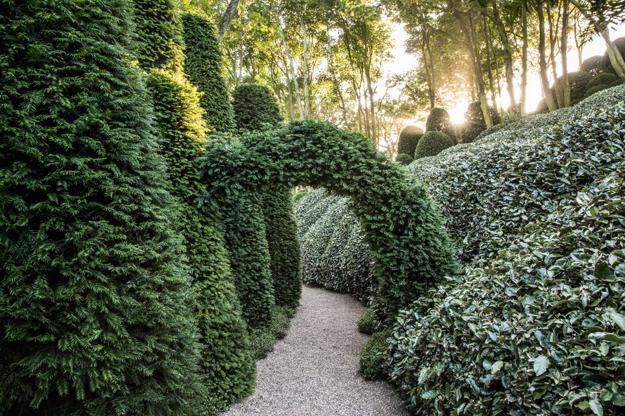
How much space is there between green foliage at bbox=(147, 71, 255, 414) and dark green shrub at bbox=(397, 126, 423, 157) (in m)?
16.0

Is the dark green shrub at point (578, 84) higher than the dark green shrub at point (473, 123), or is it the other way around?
the dark green shrub at point (578, 84)

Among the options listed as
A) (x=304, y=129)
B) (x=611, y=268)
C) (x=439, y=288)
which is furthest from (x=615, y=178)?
(x=304, y=129)

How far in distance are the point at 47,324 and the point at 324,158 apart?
3.49 metres

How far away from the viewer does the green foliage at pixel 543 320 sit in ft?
8.41

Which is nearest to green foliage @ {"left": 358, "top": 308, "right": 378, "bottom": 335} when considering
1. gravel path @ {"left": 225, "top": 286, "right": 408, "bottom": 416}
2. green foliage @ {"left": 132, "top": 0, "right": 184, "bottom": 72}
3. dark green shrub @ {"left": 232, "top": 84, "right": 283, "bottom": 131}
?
gravel path @ {"left": 225, "top": 286, "right": 408, "bottom": 416}

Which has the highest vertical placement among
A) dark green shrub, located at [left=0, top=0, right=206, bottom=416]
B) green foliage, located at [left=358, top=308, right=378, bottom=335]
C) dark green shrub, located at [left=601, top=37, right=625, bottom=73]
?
dark green shrub, located at [left=601, top=37, right=625, bottom=73]

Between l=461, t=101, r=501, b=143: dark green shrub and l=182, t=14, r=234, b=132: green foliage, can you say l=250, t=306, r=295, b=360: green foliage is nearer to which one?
l=182, t=14, r=234, b=132: green foliage

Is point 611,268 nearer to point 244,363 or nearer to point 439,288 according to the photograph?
point 439,288

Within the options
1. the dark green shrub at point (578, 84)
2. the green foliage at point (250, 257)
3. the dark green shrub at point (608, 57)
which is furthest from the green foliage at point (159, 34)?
the dark green shrub at point (608, 57)

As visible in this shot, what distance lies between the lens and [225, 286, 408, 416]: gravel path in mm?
4348

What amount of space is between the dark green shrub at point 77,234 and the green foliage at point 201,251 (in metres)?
1.18

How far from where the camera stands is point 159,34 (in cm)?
529

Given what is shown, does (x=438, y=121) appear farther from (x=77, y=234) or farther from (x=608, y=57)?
(x=77, y=234)

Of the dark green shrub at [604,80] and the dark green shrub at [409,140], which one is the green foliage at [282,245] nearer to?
the dark green shrub at [409,140]
